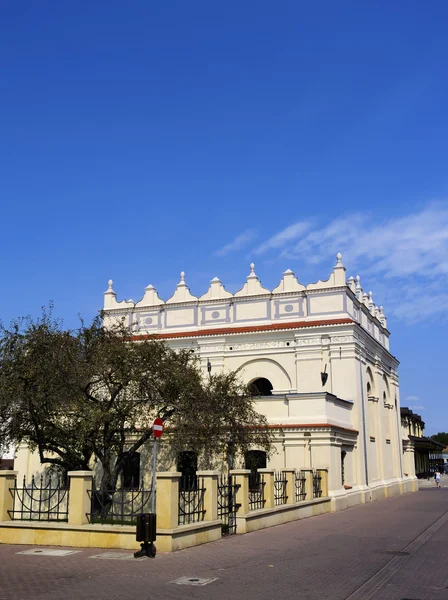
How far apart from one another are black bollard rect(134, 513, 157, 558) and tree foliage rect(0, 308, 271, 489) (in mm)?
6748

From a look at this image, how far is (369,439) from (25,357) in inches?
900

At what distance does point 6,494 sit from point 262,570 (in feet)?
26.7

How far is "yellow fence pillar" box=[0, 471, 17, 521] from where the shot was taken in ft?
56.7

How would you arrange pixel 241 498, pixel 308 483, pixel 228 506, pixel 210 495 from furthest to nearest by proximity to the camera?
pixel 308 483
pixel 241 498
pixel 228 506
pixel 210 495

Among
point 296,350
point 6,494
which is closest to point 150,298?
point 296,350

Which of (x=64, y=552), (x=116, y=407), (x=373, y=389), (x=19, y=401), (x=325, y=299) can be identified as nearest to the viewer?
(x=64, y=552)

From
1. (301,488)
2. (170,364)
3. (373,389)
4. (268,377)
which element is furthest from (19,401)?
(373,389)

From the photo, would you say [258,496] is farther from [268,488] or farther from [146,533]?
[146,533]

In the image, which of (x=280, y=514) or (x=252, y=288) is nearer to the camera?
(x=280, y=514)

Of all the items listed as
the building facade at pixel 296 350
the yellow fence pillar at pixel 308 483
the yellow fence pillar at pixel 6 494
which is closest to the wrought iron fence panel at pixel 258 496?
the yellow fence pillar at pixel 308 483

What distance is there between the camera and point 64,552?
15.2 metres

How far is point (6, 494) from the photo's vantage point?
57.2 feet

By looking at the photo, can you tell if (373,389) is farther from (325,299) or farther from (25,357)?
(25,357)

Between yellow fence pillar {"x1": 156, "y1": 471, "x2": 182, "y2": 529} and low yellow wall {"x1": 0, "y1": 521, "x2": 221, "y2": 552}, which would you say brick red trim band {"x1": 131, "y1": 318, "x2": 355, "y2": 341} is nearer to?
low yellow wall {"x1": 0, "y1": 521, "x2": 221, "y2": 552}
